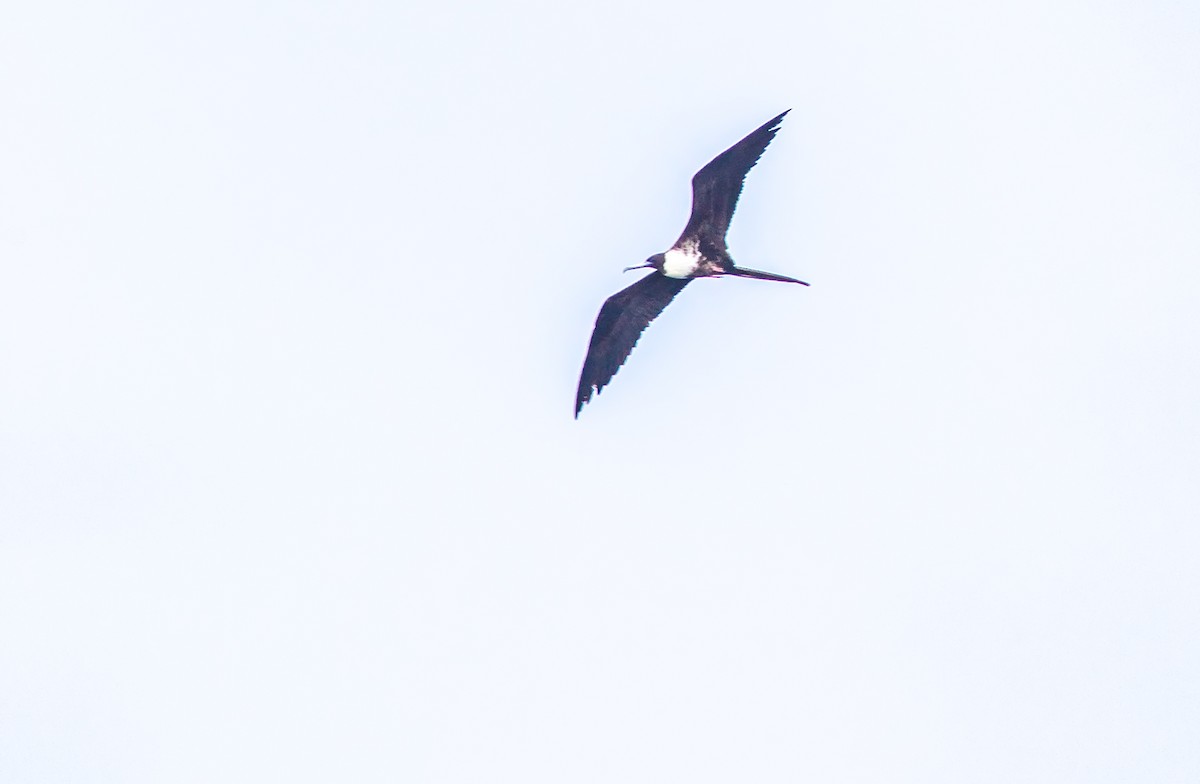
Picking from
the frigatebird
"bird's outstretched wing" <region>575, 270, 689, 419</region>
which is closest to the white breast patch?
the frigatebird

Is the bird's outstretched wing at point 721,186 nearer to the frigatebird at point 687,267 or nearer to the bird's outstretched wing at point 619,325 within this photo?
the frigatebird at point 687,267

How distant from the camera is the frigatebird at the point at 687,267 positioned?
57.8ft

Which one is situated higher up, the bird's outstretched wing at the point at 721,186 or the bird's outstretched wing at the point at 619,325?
the bird's outstretched wing at the point at 721,186

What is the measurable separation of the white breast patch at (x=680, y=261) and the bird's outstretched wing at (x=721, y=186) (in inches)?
4.6

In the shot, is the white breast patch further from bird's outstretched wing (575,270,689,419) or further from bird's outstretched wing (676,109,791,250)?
bird's outstretched wing (575,270,689,419)

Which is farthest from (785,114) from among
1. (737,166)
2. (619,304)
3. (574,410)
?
(574,410)

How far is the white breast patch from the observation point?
60.2 ft

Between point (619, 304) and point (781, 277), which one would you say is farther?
point (619, 304)

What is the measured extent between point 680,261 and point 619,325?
1.32 m

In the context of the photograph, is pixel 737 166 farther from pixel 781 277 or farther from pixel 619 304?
pixel 619 304

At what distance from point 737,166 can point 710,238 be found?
0.91m

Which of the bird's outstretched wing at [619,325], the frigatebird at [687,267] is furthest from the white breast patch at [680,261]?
the bird's outstretched wing at [619,325]

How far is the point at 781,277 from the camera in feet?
56.7

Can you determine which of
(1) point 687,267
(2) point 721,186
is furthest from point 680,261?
(2) point 721,186
